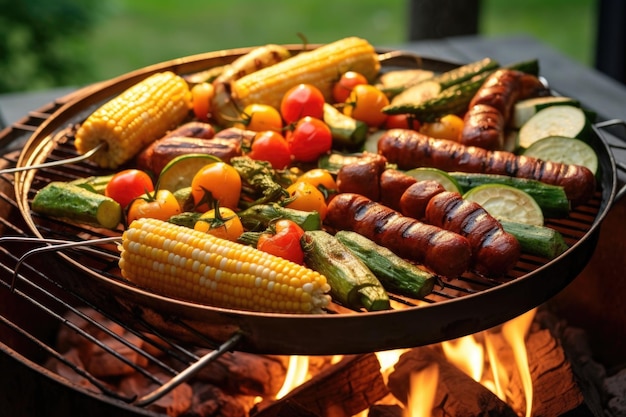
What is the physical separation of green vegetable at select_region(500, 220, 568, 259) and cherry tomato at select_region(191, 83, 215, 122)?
1.77 meters

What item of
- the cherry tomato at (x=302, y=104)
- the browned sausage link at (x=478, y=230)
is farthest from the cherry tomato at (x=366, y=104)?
the browned sausage link at (x=478, y=230)

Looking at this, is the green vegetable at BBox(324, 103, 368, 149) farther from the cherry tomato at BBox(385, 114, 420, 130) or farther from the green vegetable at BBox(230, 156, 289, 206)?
the green vegetable at BBox(230, 156, 289, 206)

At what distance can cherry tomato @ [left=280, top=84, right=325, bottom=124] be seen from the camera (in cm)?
372

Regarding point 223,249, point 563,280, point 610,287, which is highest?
point 223,249

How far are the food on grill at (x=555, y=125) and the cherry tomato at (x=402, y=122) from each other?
20.5 inches

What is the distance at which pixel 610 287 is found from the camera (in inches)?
141

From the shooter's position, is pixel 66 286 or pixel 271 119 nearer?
pixel 66 286

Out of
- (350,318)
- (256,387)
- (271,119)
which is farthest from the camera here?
(271,119)

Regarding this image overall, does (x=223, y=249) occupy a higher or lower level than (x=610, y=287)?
higher

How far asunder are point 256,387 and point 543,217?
1472 millimetres

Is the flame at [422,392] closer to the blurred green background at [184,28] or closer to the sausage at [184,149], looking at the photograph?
the sausage at [184,149]

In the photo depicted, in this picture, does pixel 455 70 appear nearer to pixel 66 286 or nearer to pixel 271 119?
pixel 271 119

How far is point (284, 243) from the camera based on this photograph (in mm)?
2715

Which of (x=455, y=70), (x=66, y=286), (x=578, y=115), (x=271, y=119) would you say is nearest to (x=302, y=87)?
(x=271, y=119)
